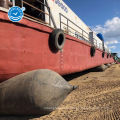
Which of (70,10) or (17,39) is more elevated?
(70,10)

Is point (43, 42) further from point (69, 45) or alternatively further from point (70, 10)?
point (70, 10)

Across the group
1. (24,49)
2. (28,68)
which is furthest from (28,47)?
(28,68)

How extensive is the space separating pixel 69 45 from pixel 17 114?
3400 millimetres

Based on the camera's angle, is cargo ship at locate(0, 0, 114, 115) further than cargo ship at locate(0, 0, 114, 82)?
No

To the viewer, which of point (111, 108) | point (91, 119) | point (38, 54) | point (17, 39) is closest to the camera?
point (91, 119)

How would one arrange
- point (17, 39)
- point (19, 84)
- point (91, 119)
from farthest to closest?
point (17, 39) < point (19, 84) < point (91, 119)

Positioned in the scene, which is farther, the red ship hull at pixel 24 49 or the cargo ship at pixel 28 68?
the red ship hull at pixel 24 49

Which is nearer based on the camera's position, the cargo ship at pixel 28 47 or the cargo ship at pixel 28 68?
the cargo ship at pixel 28 68

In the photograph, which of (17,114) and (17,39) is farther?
(17,39)

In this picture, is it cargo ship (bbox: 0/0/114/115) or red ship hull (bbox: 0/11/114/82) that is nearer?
cargo ship (bbox: 0/0/114/115)

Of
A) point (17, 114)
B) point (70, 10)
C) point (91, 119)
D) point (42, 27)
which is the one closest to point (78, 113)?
point (91, 119)

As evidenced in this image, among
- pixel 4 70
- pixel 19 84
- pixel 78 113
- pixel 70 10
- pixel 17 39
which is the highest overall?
pixel 70 10

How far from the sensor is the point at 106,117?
233 centimetres

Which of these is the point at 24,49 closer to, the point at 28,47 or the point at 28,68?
the point at 28,47
